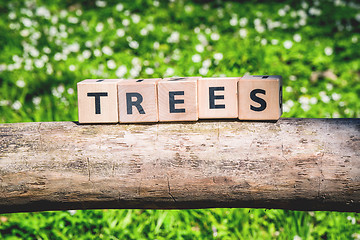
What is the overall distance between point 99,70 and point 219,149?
211 cm

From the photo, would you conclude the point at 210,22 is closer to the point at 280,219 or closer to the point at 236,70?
the point at 236,70

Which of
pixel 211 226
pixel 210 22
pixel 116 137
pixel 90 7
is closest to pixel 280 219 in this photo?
pixel 211 226

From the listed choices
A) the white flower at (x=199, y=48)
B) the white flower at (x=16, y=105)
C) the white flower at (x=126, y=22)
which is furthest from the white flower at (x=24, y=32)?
the white flower at (x=199, y=48)

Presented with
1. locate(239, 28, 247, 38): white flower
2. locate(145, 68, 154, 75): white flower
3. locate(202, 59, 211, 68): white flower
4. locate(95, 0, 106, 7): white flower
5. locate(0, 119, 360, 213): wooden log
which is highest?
locate(95, 0, 106, 7): white flower

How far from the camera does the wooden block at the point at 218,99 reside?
1526 millimetres

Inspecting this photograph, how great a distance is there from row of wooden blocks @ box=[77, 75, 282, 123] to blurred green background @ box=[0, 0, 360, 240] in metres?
0.81

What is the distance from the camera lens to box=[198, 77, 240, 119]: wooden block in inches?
60.1

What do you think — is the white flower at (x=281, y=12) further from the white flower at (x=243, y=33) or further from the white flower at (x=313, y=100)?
the white flower at (x=313, y=100)

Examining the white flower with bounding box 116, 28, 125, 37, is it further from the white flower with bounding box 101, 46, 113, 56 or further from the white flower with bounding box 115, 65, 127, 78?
the white flower with bounding box 115, 65, 127, 78

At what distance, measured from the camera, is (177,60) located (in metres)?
3.57

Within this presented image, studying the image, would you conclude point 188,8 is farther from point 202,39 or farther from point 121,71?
point 121,71

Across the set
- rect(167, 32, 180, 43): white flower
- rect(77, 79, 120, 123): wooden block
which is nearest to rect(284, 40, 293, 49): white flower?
rect(167, 32, 180, 43): white flower

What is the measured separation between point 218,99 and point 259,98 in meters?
0.16

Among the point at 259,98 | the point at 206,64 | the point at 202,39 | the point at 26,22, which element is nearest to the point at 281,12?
the point at 202,39
